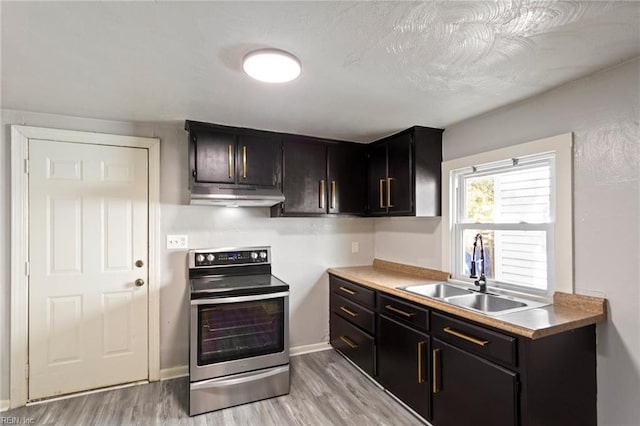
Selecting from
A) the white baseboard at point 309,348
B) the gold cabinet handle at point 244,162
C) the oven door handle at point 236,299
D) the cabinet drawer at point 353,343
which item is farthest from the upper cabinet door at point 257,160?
the white baseboard at point 309,348

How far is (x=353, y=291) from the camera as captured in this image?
9.97 ft

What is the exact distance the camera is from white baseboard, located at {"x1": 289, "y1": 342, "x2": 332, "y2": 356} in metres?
3.37

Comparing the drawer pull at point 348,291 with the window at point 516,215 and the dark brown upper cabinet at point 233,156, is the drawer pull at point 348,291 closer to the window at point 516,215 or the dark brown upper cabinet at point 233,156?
the window at point 516,215

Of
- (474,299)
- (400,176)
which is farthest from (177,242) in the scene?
(474,299)

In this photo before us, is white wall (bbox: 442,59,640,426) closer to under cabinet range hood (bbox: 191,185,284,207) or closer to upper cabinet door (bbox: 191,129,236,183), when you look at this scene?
under cabinet range hood (bbox: 191,185,284,207)

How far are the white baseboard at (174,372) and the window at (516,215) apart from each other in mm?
2504

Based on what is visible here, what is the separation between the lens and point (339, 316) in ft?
10.9

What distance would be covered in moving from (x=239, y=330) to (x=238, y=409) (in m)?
0.56

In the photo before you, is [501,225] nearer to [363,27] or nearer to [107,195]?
[363,27]

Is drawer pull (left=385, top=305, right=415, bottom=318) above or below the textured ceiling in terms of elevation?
below

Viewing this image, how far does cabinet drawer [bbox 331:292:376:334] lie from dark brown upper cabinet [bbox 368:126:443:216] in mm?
927

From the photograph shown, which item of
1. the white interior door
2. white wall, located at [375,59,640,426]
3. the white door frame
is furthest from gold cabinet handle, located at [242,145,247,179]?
white wall, located at [375,59,640,426]

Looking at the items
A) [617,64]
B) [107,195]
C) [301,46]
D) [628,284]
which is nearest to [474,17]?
[301,46]

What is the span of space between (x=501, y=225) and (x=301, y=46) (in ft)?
6.23
